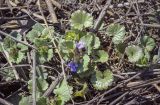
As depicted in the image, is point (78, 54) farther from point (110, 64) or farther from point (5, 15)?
point (5, 15)

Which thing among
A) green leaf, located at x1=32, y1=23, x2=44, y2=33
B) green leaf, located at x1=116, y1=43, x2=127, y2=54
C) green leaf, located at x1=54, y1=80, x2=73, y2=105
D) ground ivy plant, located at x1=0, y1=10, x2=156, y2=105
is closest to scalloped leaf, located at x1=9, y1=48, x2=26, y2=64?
ground ivy plant, located at x1=0, y1=10, x2=156, y2=105

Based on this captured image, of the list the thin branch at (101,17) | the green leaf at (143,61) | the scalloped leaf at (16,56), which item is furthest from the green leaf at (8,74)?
the green leaf at (143,61)

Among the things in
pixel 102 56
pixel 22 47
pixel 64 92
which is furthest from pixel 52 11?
pixel 64 92

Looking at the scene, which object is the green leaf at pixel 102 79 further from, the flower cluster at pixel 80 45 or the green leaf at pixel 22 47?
the green leaf at pixel 22 47

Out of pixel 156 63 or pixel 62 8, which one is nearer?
pixel 156 63

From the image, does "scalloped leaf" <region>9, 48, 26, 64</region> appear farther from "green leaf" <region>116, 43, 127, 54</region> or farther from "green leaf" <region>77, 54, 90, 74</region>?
"green leaf" <region>116, 43, 127, 54</region>

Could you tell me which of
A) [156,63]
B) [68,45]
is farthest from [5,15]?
[156,63]

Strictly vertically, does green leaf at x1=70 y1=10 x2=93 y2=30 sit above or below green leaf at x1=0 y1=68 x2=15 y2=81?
above
